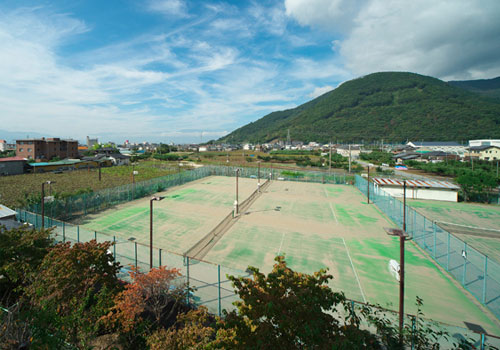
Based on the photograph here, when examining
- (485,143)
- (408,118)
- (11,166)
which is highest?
(408,118)

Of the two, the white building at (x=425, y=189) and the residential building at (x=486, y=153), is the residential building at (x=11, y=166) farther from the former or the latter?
the residential building at (x=486, y=153)

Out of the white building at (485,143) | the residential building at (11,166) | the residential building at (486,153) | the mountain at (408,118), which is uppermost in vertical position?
the mountain at (408,118)

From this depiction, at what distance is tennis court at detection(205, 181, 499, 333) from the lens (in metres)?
10.3

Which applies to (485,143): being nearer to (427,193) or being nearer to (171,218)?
(427,193)

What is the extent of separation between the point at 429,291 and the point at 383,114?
183 m

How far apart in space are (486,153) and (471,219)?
207ft

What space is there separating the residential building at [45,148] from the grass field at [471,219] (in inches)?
3396

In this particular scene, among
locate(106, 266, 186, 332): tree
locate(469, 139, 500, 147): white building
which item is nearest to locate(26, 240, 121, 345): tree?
locate(106, 266, 186, 332): tree

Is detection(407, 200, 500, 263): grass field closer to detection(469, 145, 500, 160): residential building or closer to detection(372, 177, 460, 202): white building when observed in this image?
detection(372, 177, 460, 202): white building

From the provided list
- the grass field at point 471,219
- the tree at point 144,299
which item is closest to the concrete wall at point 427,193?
the grass field at point 471,219

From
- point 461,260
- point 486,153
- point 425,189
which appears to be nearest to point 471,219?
point 425,189

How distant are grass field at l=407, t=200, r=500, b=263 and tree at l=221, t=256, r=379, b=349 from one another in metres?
15.7

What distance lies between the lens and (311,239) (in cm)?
1684

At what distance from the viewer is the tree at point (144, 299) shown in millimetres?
7059
